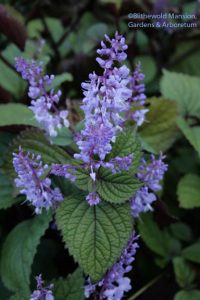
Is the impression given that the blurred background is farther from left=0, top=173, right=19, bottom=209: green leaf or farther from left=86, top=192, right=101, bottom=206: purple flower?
left=86, top=192, right=101, bottom=206: purple flower

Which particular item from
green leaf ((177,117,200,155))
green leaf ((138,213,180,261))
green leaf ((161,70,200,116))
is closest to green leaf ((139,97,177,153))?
green leaf ((177,117,200,155))

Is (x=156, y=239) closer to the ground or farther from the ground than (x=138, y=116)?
closer to the ground

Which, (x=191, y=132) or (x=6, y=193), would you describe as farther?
(x=191, y=132)

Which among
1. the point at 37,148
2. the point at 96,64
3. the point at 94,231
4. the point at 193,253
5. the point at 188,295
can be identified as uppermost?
the point at 96,64

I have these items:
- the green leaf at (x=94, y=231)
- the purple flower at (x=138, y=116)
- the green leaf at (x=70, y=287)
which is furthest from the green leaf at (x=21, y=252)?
the purple flower at (x=138, y=116)

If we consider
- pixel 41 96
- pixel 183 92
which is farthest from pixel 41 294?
pixel 183 92

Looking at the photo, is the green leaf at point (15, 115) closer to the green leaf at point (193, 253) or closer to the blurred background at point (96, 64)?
the blurred background at point (96, 64)

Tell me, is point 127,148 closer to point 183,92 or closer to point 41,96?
point 41,96
